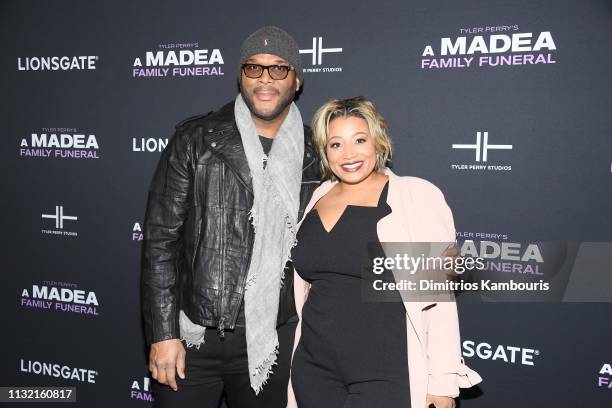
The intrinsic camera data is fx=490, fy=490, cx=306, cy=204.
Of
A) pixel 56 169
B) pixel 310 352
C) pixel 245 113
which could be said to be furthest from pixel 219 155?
pixel 56 169

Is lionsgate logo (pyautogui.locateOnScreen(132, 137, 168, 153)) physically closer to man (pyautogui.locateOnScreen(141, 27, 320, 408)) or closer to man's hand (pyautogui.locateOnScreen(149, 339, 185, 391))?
man (pyautogui.locateOnScreen(141, 27, 320, 408))

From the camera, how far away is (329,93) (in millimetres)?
2490

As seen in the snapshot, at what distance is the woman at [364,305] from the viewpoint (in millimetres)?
1545

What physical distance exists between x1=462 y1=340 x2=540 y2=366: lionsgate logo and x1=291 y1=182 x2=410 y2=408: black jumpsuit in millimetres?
1013

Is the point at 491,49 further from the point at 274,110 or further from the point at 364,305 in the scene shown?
the point at 364,305

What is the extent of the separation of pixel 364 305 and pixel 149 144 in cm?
183

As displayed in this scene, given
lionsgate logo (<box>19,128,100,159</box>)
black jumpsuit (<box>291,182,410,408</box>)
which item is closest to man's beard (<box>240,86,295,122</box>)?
black jumpsuit (<box>291,182,410,408</box>)

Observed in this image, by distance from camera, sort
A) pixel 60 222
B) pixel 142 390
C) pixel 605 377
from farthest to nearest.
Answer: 1. pixel 60 222
2. pixel 142 390
3. pixel 605 377

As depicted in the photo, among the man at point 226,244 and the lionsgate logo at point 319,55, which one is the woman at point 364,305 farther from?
the lionsgate logo at point 319,55

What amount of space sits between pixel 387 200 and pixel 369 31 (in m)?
1.13

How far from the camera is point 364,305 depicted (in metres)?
1.57

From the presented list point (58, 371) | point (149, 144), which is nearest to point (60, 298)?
point (58, 371)

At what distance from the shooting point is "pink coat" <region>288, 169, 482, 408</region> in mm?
1546

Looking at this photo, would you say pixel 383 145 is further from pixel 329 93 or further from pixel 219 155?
pixel 329 93
